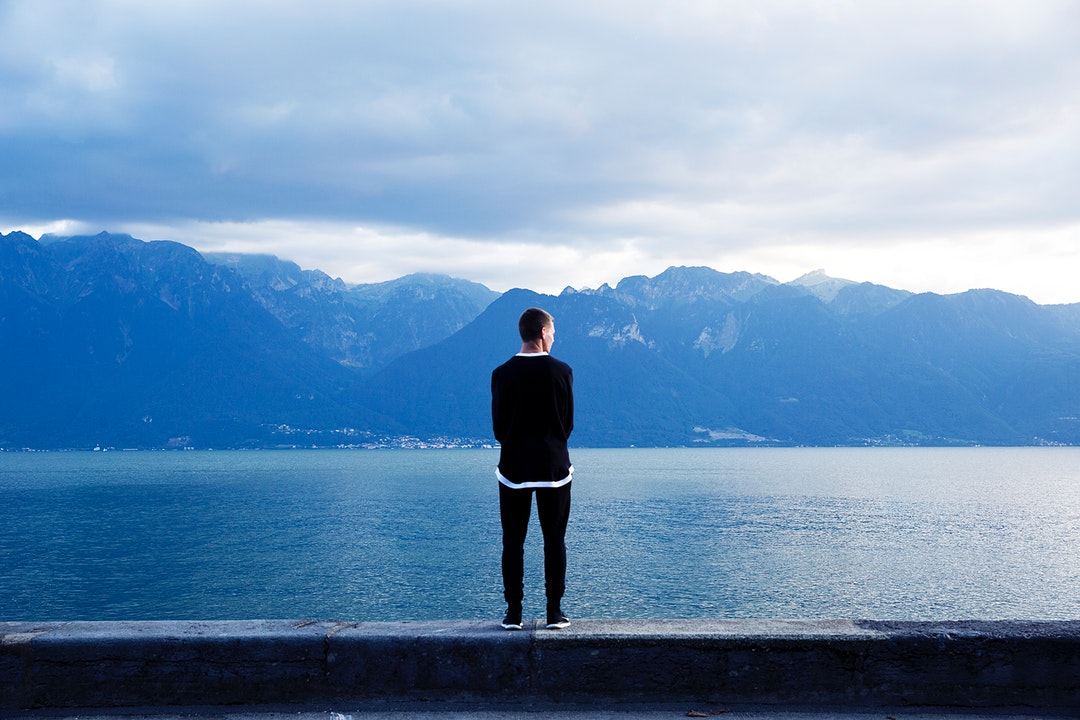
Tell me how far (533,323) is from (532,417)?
714 millimetres

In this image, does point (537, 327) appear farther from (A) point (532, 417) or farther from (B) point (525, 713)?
(B) point (525, 713)

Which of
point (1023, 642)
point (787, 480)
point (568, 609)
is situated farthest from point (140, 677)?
point (787, 480)

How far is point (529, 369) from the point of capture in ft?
20.7

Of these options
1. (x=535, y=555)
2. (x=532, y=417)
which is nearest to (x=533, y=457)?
(x=532, y=417)

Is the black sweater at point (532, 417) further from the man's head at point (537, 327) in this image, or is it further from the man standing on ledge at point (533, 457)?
the man's head at point (537, 327)

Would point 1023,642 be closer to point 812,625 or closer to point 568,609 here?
point 812,625

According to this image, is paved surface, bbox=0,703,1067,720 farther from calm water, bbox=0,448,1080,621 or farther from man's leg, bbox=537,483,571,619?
calm water, bbox=0,448,1080,621

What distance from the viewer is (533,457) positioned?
6.20m

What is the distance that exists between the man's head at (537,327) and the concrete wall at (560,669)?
2.12 metres

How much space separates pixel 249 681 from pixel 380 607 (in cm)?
3469

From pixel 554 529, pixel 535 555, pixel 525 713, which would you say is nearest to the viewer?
pixel 525 713

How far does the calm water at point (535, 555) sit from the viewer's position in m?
40.1

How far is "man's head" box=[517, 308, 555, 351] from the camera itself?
646cm

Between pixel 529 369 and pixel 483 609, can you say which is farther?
pixel 483 609
